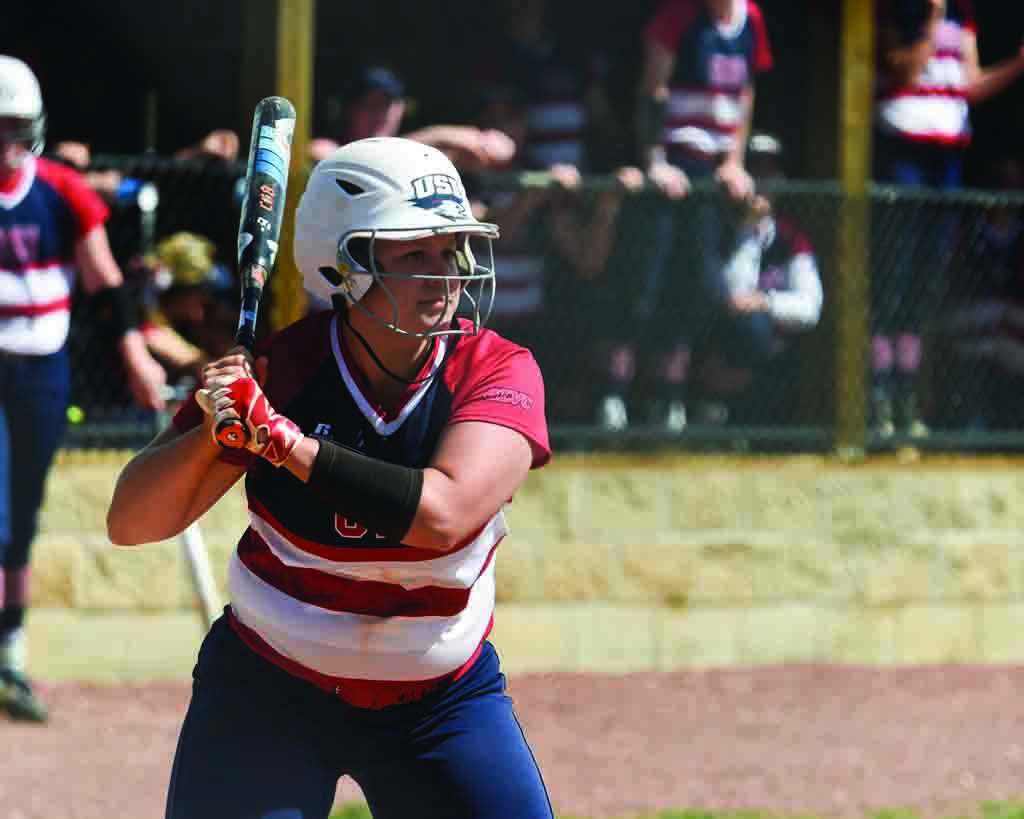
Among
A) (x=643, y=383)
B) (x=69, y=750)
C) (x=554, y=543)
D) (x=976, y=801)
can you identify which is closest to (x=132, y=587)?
(x=69, y=750)

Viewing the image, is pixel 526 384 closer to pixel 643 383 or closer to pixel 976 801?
pixel 976 801

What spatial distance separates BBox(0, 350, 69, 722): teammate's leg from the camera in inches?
261

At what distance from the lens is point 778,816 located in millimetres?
5719

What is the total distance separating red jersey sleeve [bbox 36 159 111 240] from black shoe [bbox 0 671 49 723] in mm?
1580

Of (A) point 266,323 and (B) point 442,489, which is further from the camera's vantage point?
(A) point 266,323

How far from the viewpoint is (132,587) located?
24.5 feet

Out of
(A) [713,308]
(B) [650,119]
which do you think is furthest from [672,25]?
(A) [713,308]

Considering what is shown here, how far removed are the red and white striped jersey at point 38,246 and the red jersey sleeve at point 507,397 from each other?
355 cm

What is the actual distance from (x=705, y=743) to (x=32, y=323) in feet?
9.23

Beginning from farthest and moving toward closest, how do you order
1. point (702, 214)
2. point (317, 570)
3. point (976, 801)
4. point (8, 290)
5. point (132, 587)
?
1. point (702, 214)
2. point (132, 587)
3. point (8, 290)
4. point (976, 801)
5. point (317, 570)

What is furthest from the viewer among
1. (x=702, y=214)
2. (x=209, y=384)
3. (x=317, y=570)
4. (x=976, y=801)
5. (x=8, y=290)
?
(x=702, y=214)

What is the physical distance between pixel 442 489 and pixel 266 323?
4.72 meters

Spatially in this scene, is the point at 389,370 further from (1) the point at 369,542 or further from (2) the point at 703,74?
(2) the point at 703,74

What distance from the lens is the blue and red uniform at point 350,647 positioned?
10.7 ft
